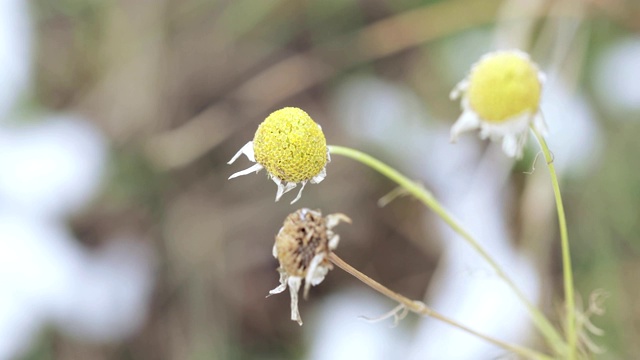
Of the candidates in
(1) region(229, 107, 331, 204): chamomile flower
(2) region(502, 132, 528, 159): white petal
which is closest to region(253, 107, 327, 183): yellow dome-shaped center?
(1) region(229, 107, 331, 204): chamomile flower

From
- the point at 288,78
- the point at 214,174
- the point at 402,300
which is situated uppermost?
the point at 402,300

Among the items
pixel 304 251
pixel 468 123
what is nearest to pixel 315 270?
pixel 304 251

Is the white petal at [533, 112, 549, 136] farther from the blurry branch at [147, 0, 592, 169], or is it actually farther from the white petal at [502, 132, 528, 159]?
the blurry branch at [147, 0, 592, 169]

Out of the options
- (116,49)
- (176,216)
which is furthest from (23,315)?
(116,49)

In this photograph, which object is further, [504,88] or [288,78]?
[288,78]

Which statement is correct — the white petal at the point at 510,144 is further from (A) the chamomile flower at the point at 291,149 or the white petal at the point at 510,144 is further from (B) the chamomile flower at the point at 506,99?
(A) the chamomile flower at the point at 291,149

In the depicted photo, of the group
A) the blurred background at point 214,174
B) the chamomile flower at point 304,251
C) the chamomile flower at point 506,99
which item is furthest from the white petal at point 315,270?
the blurred background at point 214,174

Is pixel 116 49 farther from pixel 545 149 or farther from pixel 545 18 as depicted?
pixel 545 149

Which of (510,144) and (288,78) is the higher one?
(510,144)

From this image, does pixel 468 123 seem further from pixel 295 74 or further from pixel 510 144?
pixel 295 74
